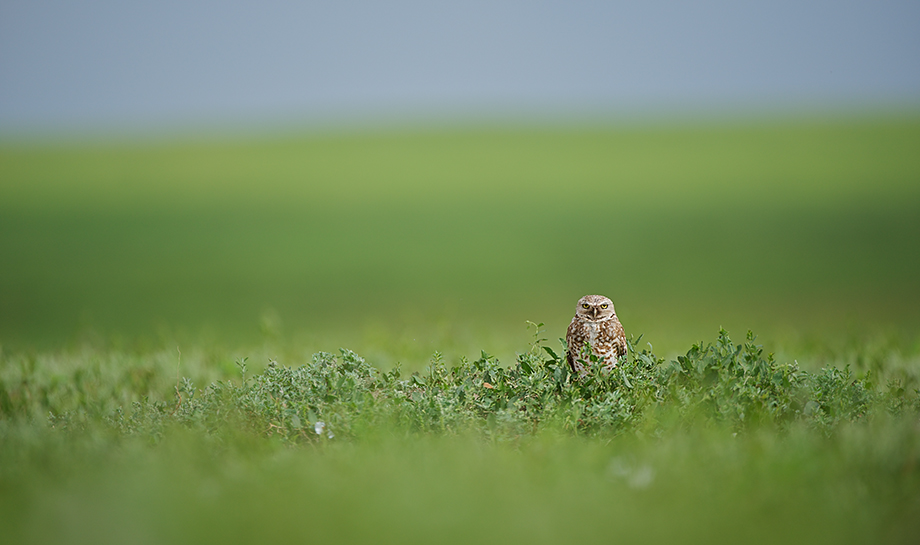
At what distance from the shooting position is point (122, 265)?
21688 mm

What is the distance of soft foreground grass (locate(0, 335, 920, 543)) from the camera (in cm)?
300

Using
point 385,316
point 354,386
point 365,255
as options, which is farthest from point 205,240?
point 354,386

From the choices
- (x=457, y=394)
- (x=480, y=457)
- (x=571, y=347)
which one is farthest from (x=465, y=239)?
(x=480, y=457)

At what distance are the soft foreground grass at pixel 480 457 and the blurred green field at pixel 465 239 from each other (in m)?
2.26

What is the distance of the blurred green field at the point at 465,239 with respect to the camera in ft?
51.1

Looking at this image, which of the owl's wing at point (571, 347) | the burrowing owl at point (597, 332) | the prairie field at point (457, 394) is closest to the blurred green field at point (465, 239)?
the prairie field at point (457, 394)

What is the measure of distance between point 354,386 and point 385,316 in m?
11.6

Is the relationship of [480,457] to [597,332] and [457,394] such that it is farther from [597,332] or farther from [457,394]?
[597,332]

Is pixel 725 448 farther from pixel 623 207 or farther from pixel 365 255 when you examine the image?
pixel 623 207

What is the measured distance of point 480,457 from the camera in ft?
11.9

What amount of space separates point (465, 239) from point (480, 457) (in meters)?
20.9

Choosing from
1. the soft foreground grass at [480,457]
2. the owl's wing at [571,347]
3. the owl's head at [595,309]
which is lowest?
the soft foreground grass at [480,457]

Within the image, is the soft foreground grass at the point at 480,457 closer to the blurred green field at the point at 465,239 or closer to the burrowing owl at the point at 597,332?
the burrowing owl at the point at 597,332

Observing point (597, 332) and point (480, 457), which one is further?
point (597, 332)
